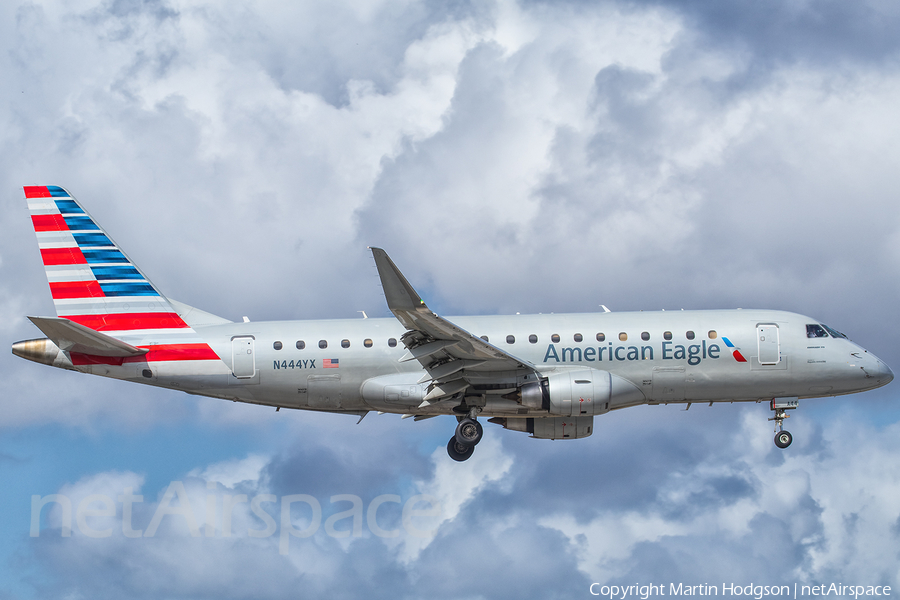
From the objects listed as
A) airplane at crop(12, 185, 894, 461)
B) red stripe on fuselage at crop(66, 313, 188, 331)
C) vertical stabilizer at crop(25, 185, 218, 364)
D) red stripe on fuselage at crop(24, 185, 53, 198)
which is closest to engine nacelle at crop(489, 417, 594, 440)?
airplane at crop(12, 185, 894, 461)

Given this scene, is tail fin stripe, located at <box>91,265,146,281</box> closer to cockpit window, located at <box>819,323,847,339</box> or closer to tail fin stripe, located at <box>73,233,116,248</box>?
tail fin stripe, located at <box>73,233,116,248</box>

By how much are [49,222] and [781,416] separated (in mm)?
30251

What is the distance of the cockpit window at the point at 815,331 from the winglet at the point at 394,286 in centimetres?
1534

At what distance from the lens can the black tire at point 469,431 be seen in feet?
110

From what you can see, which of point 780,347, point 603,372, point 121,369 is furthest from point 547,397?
point 121,369

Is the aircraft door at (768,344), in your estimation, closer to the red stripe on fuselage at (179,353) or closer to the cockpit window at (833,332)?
the cockpit window at (833,332)

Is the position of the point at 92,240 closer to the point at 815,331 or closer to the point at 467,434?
the point at 467,434

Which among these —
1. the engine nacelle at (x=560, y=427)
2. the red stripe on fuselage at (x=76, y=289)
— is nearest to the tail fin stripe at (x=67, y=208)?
the red stripe on fuselage at (x=76, y=289)

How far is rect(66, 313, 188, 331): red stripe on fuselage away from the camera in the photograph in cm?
3503

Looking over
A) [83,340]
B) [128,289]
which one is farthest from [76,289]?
[83,340]

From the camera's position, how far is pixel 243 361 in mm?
33500

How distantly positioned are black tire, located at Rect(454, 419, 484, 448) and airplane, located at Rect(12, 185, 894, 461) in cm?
5

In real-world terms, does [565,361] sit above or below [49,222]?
below

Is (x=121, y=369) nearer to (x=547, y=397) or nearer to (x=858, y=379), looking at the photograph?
(x=547, y=397)
